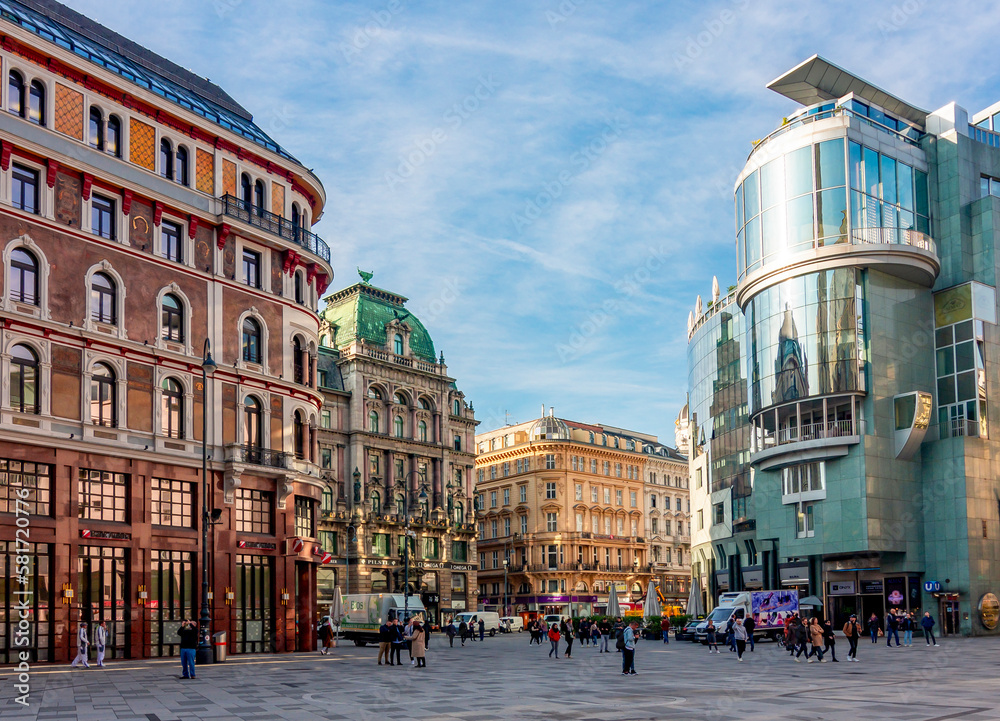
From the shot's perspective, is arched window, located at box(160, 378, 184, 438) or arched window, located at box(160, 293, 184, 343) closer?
arched window, located at box(160, 378, 184, 438)

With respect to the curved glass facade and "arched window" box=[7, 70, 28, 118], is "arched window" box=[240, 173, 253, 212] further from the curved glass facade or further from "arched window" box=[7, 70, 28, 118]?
the curved glass facade

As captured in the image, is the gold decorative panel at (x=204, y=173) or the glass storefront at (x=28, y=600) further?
the gold decorative panel at (x=204, y=173)

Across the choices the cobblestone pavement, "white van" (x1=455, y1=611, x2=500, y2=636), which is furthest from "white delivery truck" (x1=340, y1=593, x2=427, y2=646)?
"white van" (x1=455, y1=611, x2=500, y2=636)

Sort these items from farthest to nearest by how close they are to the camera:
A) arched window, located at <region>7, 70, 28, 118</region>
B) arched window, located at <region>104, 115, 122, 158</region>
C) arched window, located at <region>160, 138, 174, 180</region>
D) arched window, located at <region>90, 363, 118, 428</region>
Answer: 1. arched window, located at <region>160, 138, 174, 180</region>
2. arched window, located at <region>104, 115, 122, 158</region>
3. arched window, located at <region>90, 363, 118, 428</region>
4. arched window, located at <region>7, 70, 28, 118</region>

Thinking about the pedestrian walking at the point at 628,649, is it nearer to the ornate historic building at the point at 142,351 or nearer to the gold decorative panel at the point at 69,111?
the ornate historic building at the point at 142,351

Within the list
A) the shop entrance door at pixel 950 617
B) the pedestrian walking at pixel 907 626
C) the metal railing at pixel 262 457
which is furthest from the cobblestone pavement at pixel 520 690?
the shop entrance door at pixel 950 617

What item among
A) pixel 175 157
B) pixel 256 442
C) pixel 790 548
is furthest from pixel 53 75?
pixel 790 548

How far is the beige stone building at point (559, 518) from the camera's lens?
119 meters

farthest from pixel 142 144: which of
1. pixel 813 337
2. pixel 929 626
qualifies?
pixel 929 626

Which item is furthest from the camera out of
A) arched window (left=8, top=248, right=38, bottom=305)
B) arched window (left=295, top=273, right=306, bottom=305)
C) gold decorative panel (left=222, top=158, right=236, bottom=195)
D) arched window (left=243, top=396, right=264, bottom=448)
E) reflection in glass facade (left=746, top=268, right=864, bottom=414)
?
reflection in glass facade (left=746, top=268, right=864, bottom=414)

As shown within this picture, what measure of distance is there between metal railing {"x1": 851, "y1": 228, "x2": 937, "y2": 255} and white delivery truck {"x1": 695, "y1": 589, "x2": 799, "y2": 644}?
21.6m

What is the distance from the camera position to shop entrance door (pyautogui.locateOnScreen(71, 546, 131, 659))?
37906 millimetres

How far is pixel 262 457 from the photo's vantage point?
45.7m

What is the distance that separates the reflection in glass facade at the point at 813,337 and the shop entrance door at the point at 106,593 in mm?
40766
